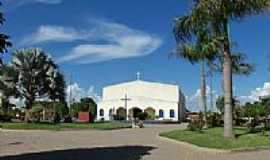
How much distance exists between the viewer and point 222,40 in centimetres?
2827

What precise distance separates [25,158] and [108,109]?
3516 inches

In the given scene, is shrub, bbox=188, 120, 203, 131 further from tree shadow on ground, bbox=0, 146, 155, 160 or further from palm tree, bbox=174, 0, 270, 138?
tree shadow on ground, bbox=0, 146, 155, 160

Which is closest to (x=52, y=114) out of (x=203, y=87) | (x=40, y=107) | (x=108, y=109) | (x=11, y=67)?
(x=40, y=107)

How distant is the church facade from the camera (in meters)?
104

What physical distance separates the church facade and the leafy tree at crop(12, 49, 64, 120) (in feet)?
133

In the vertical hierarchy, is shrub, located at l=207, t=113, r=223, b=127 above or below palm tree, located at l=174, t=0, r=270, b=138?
below

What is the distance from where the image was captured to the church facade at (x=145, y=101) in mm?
104062

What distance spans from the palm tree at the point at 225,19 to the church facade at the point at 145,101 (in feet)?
242

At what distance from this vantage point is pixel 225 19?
27906 millimetres

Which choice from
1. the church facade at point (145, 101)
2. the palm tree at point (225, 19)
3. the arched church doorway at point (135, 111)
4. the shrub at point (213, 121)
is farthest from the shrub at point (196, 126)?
the church facade at point (145, 101)

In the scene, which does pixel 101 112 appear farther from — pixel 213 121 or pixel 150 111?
pixel 213 121

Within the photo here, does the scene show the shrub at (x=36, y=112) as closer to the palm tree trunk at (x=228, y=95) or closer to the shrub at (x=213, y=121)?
the shrub at (x=213, y=121)

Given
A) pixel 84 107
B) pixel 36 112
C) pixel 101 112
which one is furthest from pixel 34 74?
pixel 84 107

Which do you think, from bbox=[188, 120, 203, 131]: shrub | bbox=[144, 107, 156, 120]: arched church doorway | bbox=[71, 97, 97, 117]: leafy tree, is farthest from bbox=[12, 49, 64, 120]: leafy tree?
bbox=[71, 97, 97, 117]: leafy tree
